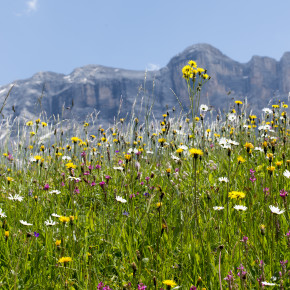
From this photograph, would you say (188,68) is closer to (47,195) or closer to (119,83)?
(47,195)

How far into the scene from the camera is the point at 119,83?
541ft

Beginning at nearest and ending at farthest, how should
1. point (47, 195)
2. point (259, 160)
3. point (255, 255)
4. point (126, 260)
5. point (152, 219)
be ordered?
→ 1. point (255, 255)
2. point (126, 260)
3. point (152, 219)
4. point (47, 195)
5. point (259, 160)

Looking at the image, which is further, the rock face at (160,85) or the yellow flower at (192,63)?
the rock face at (160,85)

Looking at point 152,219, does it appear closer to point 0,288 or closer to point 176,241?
point 176,241

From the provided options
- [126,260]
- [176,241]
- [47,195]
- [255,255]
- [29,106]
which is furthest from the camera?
[29,106]

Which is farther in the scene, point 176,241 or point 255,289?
point 176,241

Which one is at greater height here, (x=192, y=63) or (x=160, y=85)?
(x=160, y=85)

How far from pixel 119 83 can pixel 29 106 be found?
49.2 metres

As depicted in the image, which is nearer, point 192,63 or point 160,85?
point 192,63

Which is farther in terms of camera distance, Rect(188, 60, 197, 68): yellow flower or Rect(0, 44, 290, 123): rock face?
Rect(0, 44, 290, 123): rock face

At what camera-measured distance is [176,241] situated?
6.04ft

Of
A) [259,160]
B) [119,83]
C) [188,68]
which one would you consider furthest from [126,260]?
[119,83]

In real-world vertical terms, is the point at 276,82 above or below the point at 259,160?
above

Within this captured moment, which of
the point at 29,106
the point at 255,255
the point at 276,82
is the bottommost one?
the point at 29,106
